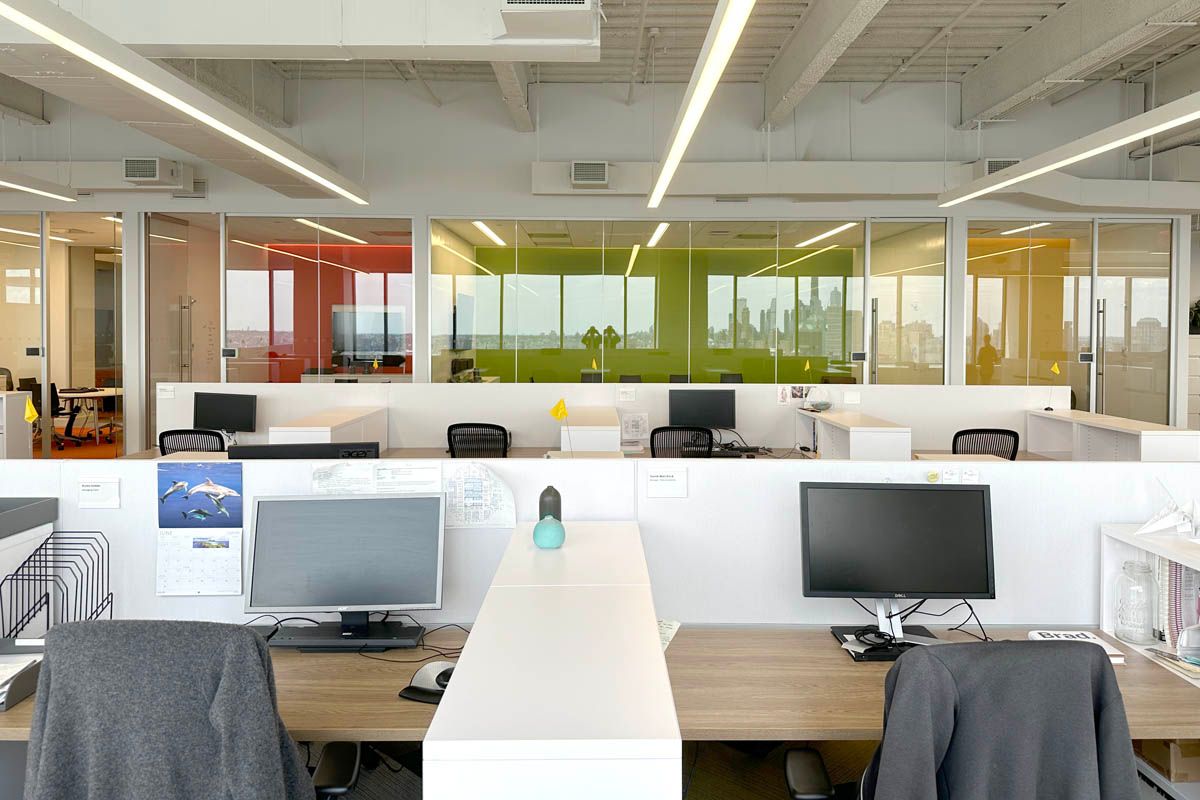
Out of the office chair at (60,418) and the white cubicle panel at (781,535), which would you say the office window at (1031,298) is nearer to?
the white cubicle panel at (781,535)

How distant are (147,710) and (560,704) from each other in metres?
0.80

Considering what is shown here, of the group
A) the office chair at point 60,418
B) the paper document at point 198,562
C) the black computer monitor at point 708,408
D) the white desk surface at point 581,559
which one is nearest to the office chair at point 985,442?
the black computer monitor at point 708,408

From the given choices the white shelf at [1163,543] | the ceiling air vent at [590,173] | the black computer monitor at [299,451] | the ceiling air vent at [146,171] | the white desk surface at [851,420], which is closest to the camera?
the white shelf at [1163,543]

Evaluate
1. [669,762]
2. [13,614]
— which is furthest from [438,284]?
[669,762]

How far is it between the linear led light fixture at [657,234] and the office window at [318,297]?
2.43 metres

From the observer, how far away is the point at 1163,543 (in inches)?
88.2

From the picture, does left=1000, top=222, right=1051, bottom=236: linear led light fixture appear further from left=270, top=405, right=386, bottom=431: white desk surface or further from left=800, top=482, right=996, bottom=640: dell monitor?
left=800, top=482, right=996, bottom=640: dell monitor

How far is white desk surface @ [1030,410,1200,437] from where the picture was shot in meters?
4.48

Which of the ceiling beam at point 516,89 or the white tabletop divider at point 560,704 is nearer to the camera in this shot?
the white tabletop divider at point 560,704

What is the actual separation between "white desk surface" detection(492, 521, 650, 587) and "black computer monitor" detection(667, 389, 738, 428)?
351 cm

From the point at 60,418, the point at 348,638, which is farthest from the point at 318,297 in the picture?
the point at 348,638

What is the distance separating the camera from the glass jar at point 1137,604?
7.67ft

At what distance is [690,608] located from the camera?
245 cm

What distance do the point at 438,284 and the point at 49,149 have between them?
406 centimetres
